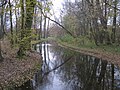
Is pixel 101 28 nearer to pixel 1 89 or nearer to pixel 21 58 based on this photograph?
pixel 21 58

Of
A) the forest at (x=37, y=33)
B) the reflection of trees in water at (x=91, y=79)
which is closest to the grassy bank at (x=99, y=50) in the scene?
the forest at (x=37, y=33)

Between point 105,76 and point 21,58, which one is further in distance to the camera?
point 21,58

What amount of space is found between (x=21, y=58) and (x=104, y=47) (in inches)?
527

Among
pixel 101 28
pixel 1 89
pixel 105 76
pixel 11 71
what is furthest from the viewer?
pixel 101 28

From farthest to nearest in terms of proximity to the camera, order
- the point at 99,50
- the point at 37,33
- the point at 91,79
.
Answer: the point at 99,50 → the point at 37,33 → the point at 91,79

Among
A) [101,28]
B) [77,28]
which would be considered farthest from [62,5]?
[101,28]

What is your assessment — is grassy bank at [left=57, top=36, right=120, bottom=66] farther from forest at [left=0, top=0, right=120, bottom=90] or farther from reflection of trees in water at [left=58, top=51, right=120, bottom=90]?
reflection of trees in water at [left=58, top=51, right=120, bottom=90]

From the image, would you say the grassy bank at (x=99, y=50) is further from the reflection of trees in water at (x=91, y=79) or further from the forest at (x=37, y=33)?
the reflection of trees in water at (x=91, y=79)

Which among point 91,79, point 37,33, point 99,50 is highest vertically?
point 37,33

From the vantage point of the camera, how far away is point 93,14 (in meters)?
27.3

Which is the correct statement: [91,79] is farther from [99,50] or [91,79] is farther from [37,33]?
[99,50]

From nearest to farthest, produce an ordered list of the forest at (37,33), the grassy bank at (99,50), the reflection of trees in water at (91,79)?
the reflection of trees in water at (91,79)
the forest at (37,33)
the grassy bank at (99,50)

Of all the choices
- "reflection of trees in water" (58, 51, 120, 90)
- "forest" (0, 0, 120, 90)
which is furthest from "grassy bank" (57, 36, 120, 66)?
"reflection of trees in water" (58, 51, 120, 90)

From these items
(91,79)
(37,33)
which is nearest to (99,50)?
(37,33)
